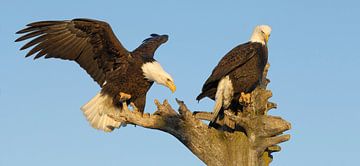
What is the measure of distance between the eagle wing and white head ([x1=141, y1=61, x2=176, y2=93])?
0.68 m

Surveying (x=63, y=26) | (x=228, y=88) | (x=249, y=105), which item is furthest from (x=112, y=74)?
(x=249, y=105)

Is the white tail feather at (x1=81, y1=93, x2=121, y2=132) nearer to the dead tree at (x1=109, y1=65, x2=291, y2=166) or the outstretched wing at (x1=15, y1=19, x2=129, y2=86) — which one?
the outstretched wing at (x1=15, y1=19, x2=129, y2=86)

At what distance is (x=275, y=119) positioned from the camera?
18.8 ft

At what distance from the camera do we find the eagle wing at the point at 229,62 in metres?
6.70

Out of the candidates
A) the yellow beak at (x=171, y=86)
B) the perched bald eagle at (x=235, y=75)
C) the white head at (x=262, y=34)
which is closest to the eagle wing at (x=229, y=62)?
the perched bald eagle at (x=235, y=75)

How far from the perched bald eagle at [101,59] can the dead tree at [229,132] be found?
1.34 metres

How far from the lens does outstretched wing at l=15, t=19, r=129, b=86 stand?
742 centimetres

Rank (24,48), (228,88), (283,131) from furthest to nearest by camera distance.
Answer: (24,48), (228,88), (283,131)

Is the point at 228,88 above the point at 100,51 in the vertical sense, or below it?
below

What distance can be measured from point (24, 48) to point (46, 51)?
336mm

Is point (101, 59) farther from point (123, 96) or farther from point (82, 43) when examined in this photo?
point (123, 96)

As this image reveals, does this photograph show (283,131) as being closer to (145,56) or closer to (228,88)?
(228,88)

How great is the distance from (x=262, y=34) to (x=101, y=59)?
2.17m

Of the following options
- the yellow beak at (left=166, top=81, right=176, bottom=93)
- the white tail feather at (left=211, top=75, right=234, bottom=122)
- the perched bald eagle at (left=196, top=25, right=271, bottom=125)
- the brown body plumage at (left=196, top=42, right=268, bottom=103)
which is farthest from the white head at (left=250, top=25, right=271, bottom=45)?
the yellow beak at (left=166, top=81, right=176, bottom=93)
